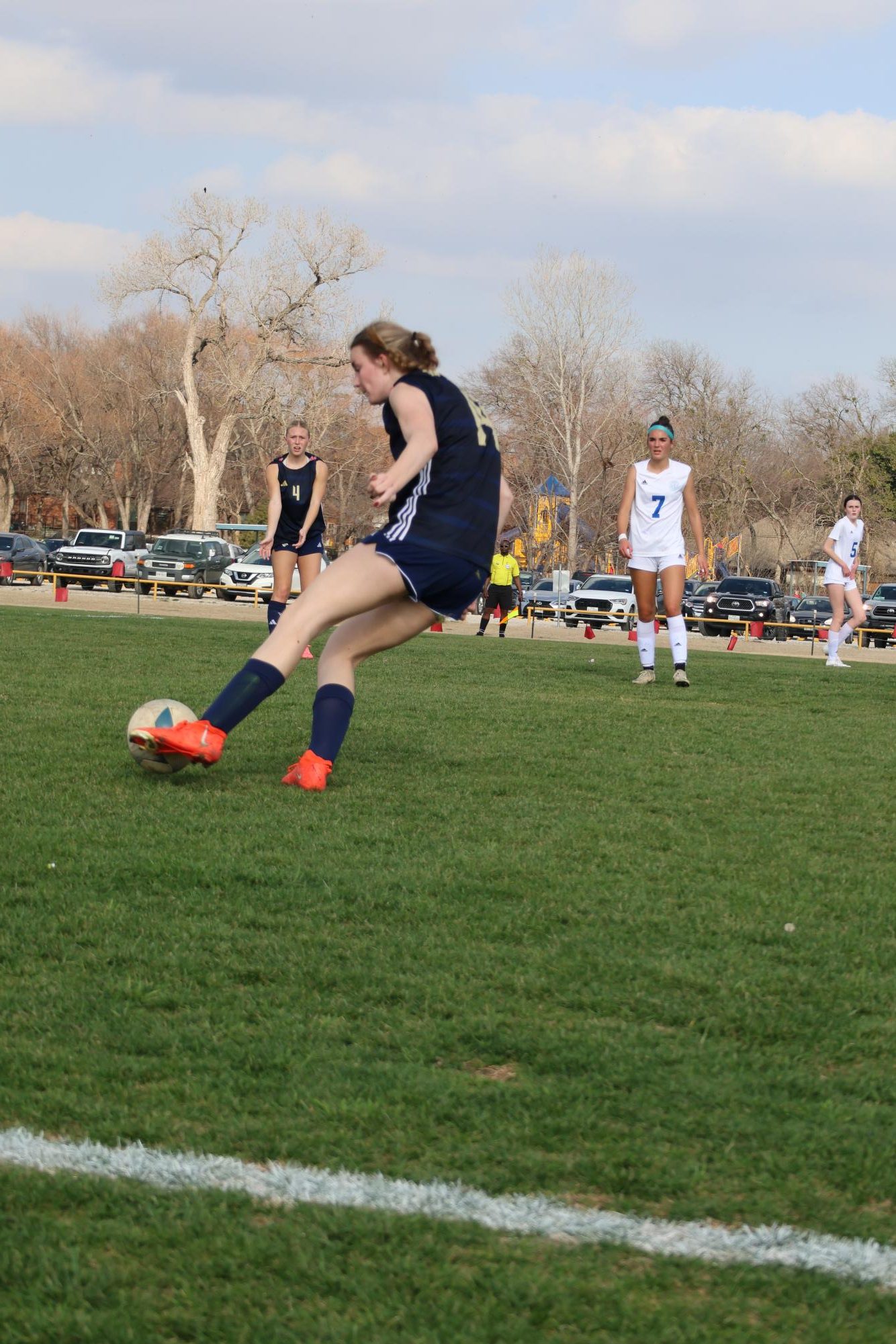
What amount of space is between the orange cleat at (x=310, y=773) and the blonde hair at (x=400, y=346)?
5.35 feet

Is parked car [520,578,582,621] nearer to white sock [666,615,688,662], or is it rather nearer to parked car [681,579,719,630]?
parked car [681,579,719,630]

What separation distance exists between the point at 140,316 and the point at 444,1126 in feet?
261

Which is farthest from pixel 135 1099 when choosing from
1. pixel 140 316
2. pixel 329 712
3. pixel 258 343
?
pixel 140 316

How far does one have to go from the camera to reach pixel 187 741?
5930mm

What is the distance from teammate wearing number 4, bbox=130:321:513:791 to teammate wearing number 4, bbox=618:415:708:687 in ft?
20.3

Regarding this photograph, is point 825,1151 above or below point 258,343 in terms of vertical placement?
below

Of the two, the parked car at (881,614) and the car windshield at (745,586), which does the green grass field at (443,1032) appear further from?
the car windshield at (745,586)

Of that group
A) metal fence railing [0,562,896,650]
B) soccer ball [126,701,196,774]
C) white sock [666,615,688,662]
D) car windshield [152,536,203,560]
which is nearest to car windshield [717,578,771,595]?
metal fence railing [0,562,896,650]

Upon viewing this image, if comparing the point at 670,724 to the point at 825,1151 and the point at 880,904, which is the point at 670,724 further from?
the point at 825,1151

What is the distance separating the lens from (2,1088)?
9.20ft

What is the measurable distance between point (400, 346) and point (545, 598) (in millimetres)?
41205

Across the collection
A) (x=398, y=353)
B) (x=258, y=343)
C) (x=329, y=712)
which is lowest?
(x=329, y=712)

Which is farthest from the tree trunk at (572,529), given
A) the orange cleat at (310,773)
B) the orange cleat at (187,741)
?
the orange cleat at (187,741)

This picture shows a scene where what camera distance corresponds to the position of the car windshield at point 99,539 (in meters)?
48.8
